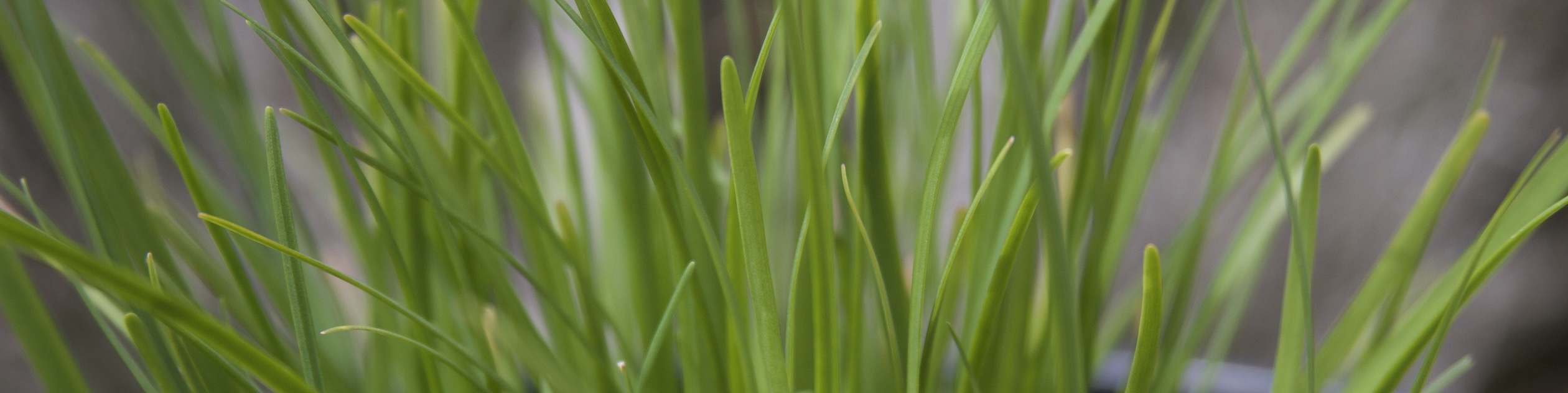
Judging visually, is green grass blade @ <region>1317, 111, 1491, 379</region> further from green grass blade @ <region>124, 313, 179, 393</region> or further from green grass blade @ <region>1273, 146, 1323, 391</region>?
green grass blade @ <region>124, 313, 179, 393</region>

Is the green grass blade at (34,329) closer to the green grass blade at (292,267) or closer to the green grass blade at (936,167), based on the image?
the green grass blade at (292,267)

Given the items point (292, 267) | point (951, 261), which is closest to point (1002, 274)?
point (951, 261)

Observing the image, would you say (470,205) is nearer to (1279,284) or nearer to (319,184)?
(319,184)

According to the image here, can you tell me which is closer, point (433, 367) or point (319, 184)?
point (433, 367)

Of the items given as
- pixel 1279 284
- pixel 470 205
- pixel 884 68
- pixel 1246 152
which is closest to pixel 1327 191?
pixel 1279 284

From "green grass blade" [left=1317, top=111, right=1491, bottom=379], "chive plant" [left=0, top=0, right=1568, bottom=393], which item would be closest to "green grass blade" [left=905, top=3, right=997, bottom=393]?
"chive plant" [left=0, top=0, right=1568, bottom=393]

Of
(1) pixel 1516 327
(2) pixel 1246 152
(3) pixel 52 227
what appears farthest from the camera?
(1) pixel 1516 327

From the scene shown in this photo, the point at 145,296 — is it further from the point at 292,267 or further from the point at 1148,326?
the point at 1148,326

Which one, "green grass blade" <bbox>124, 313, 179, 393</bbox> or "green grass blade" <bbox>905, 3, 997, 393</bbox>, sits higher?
"green grass blade" <bbox>905, 3, 997, 393</bbox>
